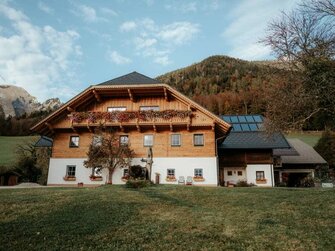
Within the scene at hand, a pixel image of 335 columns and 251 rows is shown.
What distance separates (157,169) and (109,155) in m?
4.00

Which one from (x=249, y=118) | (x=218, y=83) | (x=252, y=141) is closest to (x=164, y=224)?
(x=252, y=141)

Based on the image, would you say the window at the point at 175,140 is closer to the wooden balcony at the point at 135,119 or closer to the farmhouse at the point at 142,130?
the farmhouse at the point at 142,130

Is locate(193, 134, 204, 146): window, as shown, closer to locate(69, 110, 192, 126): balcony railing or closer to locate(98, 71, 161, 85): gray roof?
locate(69, 110, 192, 126): balcony railing

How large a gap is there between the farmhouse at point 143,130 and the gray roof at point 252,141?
2991 mm

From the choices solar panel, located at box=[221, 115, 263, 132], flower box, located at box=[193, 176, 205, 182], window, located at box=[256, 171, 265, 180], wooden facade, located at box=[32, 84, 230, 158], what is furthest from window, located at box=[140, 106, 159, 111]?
window, located at box=[256, 171, 265, 180]

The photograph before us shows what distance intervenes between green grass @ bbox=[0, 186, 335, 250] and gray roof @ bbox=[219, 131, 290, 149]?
15975 millimetres

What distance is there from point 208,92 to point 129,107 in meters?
68.2

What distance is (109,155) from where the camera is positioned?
26.2 m

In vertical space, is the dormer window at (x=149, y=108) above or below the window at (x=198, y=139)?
above

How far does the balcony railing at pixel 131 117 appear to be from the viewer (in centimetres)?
2638

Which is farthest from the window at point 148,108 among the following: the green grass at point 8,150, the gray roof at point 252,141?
the green grass at point 8,150

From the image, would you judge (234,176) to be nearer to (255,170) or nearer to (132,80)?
(255,170)

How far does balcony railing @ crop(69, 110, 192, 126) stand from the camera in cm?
2638

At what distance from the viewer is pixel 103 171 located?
2705 centimetres
